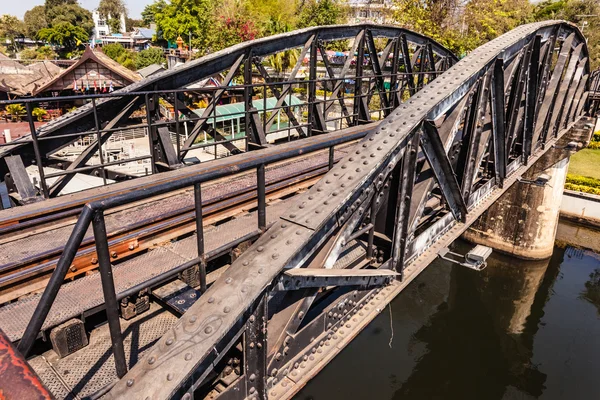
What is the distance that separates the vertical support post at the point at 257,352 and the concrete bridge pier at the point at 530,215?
17.5 meters

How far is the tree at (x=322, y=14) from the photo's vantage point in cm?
5316

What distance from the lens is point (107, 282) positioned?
6.75 feet

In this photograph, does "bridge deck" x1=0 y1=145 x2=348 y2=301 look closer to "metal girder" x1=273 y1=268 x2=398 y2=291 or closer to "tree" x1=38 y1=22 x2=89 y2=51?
"metal girder" x1=273 y1=268 x2=398 y2=291

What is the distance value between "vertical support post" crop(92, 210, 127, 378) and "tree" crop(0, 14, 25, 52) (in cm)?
12255

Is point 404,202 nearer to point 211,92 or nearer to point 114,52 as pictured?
point 211,92

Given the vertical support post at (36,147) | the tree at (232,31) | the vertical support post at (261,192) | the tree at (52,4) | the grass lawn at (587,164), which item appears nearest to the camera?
the vertical support post at (261,192)

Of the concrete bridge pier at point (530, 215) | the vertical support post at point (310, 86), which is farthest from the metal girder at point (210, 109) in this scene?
the concrete bridge pier at point (530, 215)

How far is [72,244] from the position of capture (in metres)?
1.94

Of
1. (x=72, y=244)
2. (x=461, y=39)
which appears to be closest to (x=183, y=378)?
(x=72, y=244)

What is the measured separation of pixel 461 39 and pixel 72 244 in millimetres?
31358

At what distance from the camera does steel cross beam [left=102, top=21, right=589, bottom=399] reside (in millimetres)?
2145

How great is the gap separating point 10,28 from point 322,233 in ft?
408

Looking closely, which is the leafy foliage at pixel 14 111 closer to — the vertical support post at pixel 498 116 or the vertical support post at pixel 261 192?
the vertical support post at pixel 498 116

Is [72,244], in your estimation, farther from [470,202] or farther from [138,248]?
[470,202]
